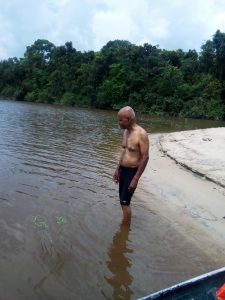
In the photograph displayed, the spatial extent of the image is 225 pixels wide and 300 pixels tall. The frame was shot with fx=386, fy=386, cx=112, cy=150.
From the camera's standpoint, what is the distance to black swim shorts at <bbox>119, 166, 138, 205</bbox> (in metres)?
5.77

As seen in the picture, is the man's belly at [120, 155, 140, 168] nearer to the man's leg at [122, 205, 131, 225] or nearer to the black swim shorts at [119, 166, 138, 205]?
the black swim shorts at [119, 166, 138, 205]

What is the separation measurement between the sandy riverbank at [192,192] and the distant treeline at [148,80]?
113 feet

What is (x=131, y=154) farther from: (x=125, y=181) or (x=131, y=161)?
(x=125, y=181)

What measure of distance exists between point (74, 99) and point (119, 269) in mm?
53983

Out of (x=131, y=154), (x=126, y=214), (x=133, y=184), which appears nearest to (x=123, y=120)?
(x=131, y=154)

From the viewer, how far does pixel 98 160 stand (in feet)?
40.1

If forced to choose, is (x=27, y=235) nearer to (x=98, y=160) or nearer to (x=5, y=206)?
(x=5, y=206)

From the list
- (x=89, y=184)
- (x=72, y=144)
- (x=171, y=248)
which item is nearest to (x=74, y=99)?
(x=72, y=144)

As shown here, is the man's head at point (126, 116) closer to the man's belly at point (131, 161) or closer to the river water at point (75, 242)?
the man's belly at point (131, 161)

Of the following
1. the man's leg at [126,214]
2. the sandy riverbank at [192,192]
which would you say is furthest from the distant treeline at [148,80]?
the man's leg at [126,214]

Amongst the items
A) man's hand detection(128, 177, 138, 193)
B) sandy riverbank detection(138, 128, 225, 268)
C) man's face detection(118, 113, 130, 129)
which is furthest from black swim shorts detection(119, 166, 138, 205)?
sandy riverbank detection(138, 128, 225, 268)

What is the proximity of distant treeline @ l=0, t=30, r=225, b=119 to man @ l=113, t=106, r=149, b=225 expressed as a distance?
4132cm

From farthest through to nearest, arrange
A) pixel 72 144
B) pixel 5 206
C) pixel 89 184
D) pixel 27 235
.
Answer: pixel 72 144, pixel 89 184, pixel 5 206, pixel 27 235

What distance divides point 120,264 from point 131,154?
1.63 metres
